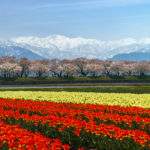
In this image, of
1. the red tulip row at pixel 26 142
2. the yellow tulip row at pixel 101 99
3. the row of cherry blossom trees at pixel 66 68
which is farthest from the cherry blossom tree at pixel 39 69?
the red tulip row at pixel 26 142

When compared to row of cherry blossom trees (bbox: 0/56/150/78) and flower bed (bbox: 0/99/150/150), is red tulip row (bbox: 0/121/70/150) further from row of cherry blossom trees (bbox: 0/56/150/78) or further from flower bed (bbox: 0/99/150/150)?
row of cherry blossom trees (bbox: 0/56/150/78)

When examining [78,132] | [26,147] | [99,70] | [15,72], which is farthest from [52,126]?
[99,70]

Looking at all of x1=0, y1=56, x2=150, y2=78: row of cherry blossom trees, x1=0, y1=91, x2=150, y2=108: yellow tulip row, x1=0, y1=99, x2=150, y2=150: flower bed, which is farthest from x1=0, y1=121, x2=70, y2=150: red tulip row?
x1=0, y1=56, x2=150, y2=78: row of cherry blossom trees

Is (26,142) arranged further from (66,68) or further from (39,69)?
(39,69)

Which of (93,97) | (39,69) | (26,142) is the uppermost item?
(39,69)

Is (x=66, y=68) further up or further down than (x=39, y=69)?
further up

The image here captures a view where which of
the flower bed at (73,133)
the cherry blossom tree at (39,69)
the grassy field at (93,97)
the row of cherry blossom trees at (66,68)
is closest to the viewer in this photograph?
the flower bed at (73,133)

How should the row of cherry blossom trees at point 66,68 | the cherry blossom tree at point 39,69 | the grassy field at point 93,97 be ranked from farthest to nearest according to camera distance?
the cherry blossom tree at point 39,69, the row of cherry blossom trees at point 66,68, the grassy field at point 93,97

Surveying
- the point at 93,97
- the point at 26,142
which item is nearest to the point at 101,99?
the point at 93,97

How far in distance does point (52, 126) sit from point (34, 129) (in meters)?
0.87

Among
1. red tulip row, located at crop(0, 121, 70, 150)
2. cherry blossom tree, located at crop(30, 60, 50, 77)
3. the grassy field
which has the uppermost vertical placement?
cherry blossom tree, located at crop(30, 60, 50, 77)

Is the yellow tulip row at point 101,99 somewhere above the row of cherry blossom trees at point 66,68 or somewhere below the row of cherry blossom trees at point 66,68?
below

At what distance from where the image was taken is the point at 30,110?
53.3 feet

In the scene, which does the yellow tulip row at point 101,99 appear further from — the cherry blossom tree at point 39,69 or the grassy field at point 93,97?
the cherry blossom tree at point 39,69
